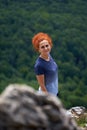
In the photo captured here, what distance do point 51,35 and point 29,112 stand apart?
52531 millimetres

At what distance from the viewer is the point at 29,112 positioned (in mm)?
1768

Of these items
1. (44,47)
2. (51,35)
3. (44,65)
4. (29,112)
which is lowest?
(29,112)

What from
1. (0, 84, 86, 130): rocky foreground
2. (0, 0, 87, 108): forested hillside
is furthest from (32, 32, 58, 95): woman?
(0, 0, 87, 108): forested hillside

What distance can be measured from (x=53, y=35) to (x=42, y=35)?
51359mm

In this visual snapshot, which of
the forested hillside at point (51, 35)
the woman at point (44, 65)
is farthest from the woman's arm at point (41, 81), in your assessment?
the forested hillside at point (51, 35)

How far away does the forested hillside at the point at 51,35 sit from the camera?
45.2m

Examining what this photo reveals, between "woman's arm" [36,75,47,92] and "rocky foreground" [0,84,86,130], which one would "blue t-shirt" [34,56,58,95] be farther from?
"rocky foreground" [0,84,86,130]

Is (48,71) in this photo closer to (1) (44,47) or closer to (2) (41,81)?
(2) (41,81)

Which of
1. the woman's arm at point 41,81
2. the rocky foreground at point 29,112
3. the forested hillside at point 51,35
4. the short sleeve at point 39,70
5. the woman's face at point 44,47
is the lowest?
the rocky foreground at point 29,112

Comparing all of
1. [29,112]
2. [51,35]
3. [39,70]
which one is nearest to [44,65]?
[39,70]

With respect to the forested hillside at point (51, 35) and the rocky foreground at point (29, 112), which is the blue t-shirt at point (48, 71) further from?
the forested hillside at point (51, 35)

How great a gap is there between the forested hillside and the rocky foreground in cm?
3209

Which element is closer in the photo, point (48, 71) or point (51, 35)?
point (48, 71)

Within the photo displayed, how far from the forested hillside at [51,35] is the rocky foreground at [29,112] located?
3209 centimetres
